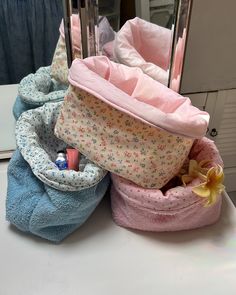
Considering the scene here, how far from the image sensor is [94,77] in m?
0.55

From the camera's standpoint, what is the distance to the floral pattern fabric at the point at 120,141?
552 millimetres

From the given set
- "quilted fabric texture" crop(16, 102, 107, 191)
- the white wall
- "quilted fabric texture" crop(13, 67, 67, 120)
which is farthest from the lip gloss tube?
the white wall

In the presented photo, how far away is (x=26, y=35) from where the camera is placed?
69cm

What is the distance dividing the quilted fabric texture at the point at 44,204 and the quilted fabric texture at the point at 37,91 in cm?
16

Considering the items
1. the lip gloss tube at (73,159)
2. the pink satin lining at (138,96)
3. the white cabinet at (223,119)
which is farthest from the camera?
the white cabinet at (223,119)

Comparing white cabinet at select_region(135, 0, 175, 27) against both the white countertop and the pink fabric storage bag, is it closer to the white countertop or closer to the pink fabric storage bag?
the pink fabric storage bag

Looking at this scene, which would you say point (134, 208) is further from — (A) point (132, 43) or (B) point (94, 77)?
(A) point (132, 43)

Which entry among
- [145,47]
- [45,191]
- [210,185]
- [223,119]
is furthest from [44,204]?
[223,119]

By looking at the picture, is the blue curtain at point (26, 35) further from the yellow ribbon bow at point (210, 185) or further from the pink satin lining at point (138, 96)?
the yellow ribbon bow at point (210, 185)

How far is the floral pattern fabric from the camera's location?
552mm

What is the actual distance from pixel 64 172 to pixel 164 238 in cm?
23

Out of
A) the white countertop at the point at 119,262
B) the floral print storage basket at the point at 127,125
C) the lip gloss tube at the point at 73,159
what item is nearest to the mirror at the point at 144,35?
the floral print storage basket at the point at 127,125

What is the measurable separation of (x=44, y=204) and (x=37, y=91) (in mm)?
304

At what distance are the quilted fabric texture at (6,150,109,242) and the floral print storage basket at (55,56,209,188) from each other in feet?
0.24
